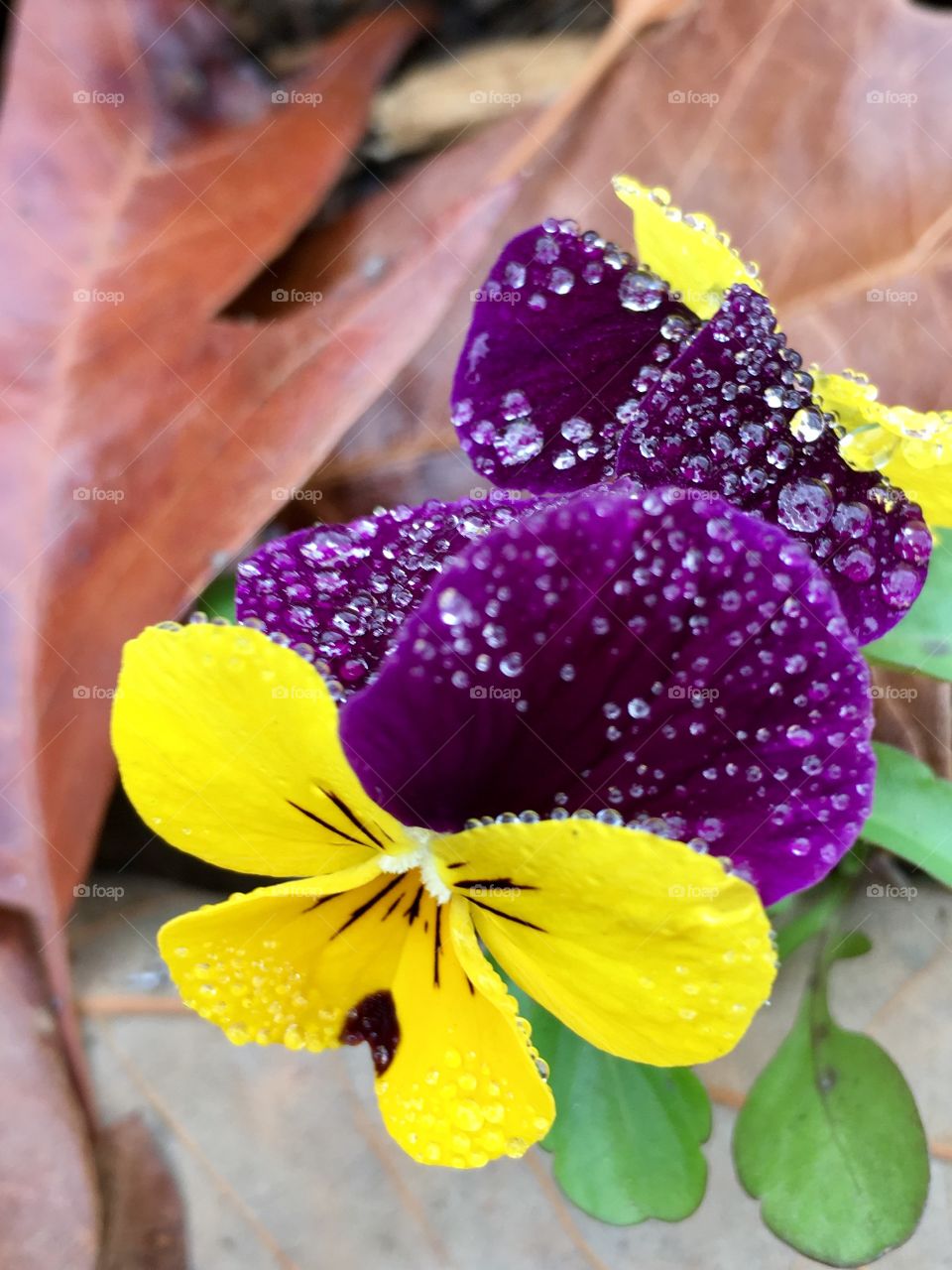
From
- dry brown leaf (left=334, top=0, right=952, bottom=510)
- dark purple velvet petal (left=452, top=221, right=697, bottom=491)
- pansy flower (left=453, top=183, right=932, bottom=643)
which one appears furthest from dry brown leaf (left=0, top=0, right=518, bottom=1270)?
pansy flower (left=453, top=183, right=932, bottom=643)

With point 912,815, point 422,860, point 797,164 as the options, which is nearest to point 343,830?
point 422,860

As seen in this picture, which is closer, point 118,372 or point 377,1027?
point 377,1027

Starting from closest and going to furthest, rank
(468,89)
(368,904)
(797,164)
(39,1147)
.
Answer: (368,904)
(39,1147)
(797,164)
(468,89)

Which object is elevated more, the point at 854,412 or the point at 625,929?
the point at 854,412

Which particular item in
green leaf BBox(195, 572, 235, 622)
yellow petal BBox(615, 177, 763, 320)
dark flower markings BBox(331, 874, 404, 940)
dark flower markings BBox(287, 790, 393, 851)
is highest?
yellow petal BBox(615, 177, 763, 320)

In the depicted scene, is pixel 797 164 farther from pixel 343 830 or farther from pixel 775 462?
pixel 343 830

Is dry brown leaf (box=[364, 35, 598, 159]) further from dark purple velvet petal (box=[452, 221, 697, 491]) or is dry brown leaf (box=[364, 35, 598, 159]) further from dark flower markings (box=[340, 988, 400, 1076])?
dark flower markings (box=[340, 988, 400, 1076])
